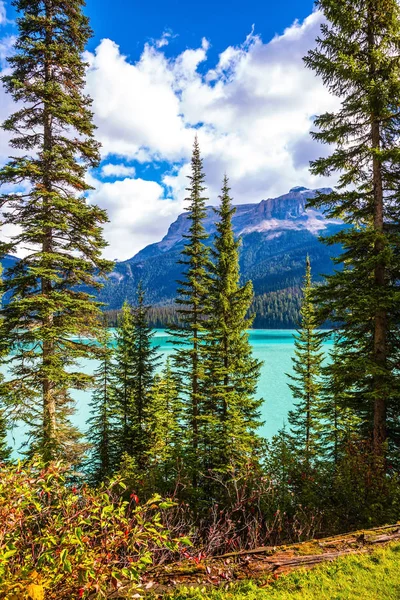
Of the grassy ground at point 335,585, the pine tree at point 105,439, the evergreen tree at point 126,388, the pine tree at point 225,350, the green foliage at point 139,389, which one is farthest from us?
the pine tree at point 105,439

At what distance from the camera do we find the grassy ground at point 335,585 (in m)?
3.21

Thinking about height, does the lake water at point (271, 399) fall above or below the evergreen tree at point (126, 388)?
below

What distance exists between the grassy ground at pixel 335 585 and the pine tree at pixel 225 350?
9.34 metres

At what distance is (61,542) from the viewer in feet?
7.89

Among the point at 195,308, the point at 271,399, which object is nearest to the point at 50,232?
the point at 195,308

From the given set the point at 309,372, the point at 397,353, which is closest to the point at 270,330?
the point at 309,372

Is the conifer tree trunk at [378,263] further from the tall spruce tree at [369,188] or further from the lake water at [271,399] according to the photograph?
the lake water at [271,399]

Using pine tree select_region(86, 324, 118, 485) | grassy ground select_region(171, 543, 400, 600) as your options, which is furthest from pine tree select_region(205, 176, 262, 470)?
grassy ground select_region(171, 543, 400, 600)

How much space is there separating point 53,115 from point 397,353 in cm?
1260

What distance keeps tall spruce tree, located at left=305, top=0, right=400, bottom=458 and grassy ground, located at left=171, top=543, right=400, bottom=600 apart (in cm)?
438

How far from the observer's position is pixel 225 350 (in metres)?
14.1

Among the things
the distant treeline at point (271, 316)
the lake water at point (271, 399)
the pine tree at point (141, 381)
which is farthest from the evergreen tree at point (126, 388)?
the distant treeline at point (271, 316)

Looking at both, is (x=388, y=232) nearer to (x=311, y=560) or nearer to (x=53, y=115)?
(x=311, y=560)

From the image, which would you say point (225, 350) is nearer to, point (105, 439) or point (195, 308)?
point (195, 308)
